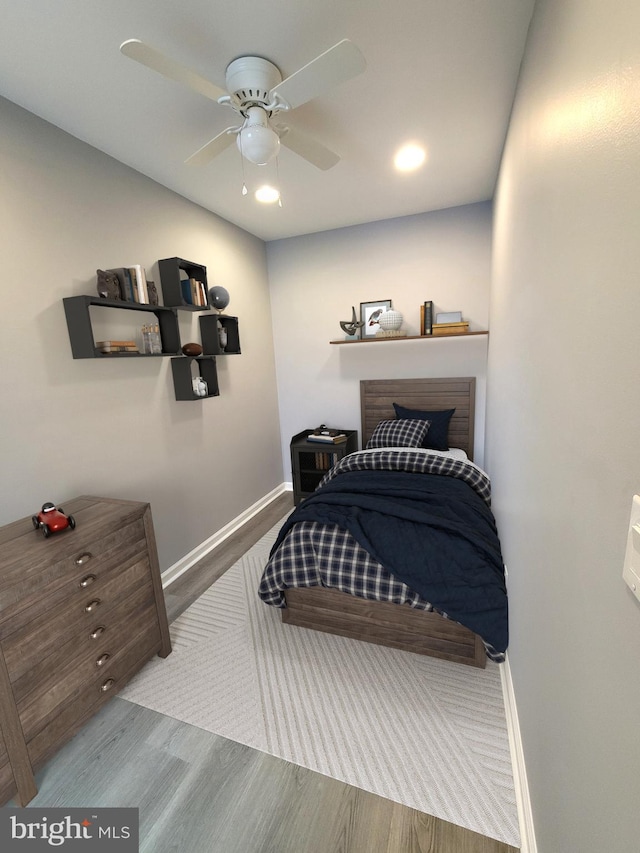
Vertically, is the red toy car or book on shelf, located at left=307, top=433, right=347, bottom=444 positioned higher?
the red toy car

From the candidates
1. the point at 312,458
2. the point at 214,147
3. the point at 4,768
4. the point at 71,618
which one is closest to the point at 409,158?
the point at 214,147

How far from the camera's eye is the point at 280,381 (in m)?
4.00

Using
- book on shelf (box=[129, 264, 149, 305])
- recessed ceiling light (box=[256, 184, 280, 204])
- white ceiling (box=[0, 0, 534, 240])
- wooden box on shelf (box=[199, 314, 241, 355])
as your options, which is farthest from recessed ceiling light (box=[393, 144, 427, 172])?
book on shelf (box=[129, 264, 149, 305])

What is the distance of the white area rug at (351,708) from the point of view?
4.26 feet

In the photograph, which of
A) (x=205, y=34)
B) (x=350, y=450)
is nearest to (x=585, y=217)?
(x=205, y=34)

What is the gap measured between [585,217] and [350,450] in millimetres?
3043

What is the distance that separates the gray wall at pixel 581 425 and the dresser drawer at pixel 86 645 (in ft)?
5.37

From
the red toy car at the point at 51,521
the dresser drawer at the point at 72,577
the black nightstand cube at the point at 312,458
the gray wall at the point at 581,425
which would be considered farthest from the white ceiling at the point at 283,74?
the black nightstand cube at the point at 312,458

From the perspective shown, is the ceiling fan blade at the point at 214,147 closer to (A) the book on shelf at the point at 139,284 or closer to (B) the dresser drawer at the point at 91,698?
(A) the book on shelf at the point at 139,284

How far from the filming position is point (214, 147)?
1.65m

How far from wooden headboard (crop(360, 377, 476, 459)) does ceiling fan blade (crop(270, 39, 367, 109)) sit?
8.05ft

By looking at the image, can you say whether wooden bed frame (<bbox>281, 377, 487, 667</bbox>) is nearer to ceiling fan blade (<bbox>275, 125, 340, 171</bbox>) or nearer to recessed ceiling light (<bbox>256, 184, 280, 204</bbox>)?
ceiling fan blade (<bbox>275, 125, 340, 171</bbox>)

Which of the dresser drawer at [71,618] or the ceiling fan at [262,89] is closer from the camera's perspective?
the ceiling fan at [262,89]

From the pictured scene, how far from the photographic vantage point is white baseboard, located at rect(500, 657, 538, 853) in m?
1.11
